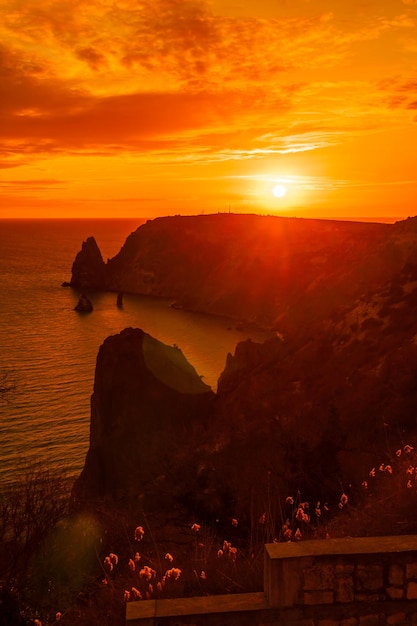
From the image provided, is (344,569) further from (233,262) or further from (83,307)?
(233,262)

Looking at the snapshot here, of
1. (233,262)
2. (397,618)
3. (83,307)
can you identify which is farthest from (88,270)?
(397,618)

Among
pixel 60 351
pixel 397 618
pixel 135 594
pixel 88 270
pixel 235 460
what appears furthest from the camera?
pixel 88 270

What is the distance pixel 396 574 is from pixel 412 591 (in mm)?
325

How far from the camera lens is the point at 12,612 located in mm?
10820

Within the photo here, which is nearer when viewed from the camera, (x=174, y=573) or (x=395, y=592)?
(x=395, y=592)

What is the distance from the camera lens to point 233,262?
13600cm

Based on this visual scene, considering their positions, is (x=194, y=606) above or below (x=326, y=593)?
below

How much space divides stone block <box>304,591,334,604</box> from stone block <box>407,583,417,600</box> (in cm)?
103

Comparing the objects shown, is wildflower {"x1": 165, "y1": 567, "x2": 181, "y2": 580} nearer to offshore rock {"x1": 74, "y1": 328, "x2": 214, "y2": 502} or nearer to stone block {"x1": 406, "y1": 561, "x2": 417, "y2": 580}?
stone block {"x1": 406, "y1": 561, "x2": 417, "y2": 580}

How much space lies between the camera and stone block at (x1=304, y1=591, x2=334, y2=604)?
7.68m

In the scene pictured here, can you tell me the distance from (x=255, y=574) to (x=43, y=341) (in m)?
81.2

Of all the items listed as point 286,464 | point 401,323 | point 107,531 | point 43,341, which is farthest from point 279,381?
point 43,341

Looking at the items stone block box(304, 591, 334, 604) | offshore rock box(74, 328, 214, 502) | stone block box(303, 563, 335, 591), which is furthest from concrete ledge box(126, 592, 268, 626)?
offshore rock box(74, 328, 214, 502)

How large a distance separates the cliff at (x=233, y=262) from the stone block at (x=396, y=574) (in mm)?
79479
